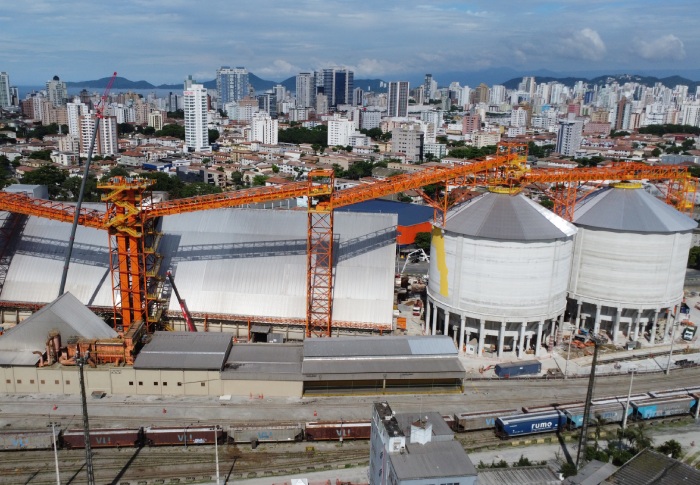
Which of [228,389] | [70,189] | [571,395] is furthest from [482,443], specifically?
[70,189]

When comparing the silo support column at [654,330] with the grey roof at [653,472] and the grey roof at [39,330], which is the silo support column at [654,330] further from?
the grey roof at [39,330]

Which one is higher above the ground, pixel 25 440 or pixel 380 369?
pixel 380 369

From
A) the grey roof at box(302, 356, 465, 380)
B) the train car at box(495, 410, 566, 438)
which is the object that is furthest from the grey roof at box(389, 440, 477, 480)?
the grey roof at box(302, 356, 465, 380)

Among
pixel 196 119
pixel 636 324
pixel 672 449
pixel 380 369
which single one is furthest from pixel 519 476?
pixel 196 119

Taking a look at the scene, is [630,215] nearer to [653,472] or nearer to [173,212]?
[653,472]

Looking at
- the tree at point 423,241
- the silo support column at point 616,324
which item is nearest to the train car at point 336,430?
the silo support column at point 616,324

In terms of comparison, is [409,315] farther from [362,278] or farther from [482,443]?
[482,443]
